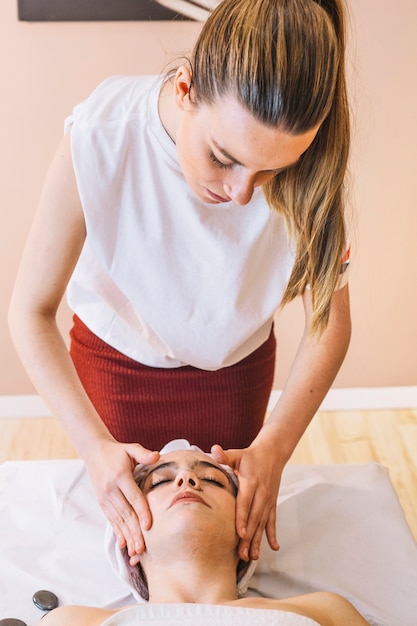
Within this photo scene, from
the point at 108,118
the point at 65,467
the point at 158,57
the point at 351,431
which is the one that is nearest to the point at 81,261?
the point at 108,118

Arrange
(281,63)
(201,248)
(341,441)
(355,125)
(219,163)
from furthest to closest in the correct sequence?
(341,441) → (355,125) → (201,248) → (219,163) → (281,63)

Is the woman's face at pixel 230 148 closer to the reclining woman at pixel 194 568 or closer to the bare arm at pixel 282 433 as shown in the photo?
the bare arm at pixel 282 433

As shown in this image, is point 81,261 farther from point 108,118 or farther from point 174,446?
point 174,446

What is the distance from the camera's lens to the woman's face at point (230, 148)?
1247 millimetres

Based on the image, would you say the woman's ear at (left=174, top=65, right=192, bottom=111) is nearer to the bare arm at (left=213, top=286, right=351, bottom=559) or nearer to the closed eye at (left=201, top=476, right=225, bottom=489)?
the bare arm at (left=213, top=286, right=351, bottom=559)

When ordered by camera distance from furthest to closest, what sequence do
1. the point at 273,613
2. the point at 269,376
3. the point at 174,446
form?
the point at 269,376 → the point at 174,446 → the point at 273,613

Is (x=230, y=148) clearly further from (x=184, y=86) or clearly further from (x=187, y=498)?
(x=187, y=498)

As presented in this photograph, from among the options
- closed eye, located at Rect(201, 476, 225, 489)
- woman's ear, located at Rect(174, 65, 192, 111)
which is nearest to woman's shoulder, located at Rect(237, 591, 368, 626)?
closed eye, located at Rect(201, 476, 225, 489)

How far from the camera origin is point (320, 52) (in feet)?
4.04

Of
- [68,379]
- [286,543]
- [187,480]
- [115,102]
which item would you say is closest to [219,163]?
[115,102]

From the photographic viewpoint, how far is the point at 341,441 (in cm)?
329

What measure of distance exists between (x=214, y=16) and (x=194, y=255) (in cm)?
53

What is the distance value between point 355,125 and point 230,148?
1.58 m

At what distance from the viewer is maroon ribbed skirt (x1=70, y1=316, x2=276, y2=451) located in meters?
1.94
